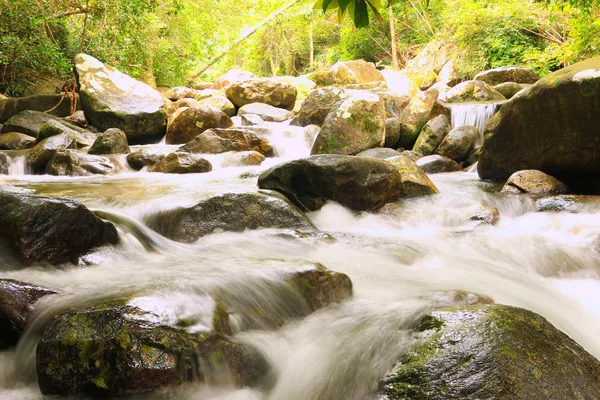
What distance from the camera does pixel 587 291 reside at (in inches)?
136

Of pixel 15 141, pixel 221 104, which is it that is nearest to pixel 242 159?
pixel 15 141

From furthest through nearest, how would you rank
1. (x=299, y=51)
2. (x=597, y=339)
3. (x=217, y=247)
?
(x=299, y=51) → (x=217, y=247) → (x=597, y=339)

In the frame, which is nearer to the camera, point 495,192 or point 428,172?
point 495,192

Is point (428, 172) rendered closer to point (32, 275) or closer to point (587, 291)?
point (587, 291)

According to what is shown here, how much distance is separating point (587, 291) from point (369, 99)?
18.2ft

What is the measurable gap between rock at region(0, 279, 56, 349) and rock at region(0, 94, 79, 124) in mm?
10720

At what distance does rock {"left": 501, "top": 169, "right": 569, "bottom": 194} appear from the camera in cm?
583

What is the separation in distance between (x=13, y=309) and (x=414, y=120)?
8656 millimetres

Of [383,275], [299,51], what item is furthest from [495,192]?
[299,51]

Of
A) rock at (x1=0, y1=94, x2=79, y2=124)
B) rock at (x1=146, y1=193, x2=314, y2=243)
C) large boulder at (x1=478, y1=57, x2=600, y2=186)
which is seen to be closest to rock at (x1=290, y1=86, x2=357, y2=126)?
large boulder at (x1=478, y1=57, x2=600, y2=186)

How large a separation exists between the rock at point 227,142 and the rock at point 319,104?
2.03 m

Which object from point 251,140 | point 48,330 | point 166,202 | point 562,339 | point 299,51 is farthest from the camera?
point 299,51

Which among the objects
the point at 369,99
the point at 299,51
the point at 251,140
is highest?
the point at 299,51

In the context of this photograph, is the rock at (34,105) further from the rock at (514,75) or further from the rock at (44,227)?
the rock at (514,75)
